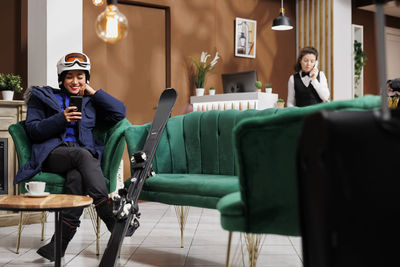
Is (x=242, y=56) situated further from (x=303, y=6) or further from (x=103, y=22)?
(x=103, y=22)

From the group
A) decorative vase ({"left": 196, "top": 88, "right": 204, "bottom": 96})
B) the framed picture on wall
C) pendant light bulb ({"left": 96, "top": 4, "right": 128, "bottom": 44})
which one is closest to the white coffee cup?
pendant light bulb ({"left": 96, "top": 4, "right": 128, "bottom": 44})

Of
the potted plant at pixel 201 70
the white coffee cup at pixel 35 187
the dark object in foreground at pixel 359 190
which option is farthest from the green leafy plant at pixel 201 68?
the dark object in foreground at pixel 359 190

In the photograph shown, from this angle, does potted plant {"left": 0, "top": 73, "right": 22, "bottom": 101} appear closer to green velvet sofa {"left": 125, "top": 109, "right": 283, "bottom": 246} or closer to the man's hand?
the man's hand

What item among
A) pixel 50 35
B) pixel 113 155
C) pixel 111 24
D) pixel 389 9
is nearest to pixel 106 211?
pixel 113 155

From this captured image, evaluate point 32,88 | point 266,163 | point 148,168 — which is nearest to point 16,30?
point 32,88

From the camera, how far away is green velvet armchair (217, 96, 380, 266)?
1.47m

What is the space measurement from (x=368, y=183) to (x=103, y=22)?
52.4 inches

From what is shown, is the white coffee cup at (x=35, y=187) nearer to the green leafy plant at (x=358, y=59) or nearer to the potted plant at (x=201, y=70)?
the potted plant at (x=201, y=70)

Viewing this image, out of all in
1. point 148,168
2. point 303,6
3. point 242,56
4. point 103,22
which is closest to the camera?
point 103,22

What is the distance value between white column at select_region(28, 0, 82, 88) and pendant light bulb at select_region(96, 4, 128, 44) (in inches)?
99.6

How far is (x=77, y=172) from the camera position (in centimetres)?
287

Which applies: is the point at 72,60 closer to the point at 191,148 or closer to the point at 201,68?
the point at 191,148

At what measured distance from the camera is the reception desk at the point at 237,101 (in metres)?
5.43

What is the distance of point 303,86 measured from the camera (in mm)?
4125
